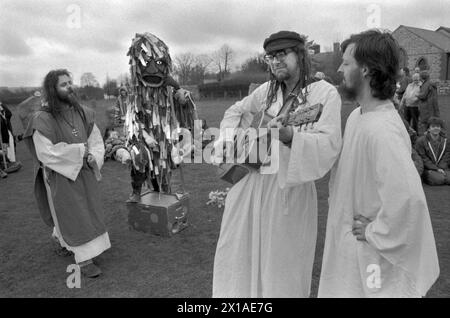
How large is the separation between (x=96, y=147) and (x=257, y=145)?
2.29 m

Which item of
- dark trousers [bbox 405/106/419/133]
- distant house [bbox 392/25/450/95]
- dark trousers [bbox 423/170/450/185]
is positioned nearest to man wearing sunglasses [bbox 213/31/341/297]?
dark trousers [bbox 423/170/450/185]

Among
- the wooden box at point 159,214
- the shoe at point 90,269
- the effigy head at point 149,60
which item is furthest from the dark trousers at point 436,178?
the shoe at point 90,269

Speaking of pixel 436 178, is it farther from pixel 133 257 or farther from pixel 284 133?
pixel 284 133

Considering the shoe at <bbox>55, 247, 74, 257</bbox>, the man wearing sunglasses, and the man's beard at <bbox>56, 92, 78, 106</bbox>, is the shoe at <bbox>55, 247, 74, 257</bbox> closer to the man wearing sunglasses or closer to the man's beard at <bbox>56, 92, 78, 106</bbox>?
the man's beard at <bbox>56, 92, 78, 106</bbox>

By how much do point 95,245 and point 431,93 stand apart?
29.2ft

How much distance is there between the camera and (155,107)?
458 cm

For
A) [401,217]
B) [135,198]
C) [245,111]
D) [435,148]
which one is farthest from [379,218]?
[435,148]

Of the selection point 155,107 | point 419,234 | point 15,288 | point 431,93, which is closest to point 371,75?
point 419,234

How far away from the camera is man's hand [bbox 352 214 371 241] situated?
1.93 meters

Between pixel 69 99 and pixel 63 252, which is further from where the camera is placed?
pixel 63 252

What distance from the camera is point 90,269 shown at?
12.6 feet

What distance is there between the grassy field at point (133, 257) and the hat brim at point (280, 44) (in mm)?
2176

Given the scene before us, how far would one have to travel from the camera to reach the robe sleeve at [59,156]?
3713 millimetres

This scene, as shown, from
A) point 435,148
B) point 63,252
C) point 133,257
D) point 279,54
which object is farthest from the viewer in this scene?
point 435,148
